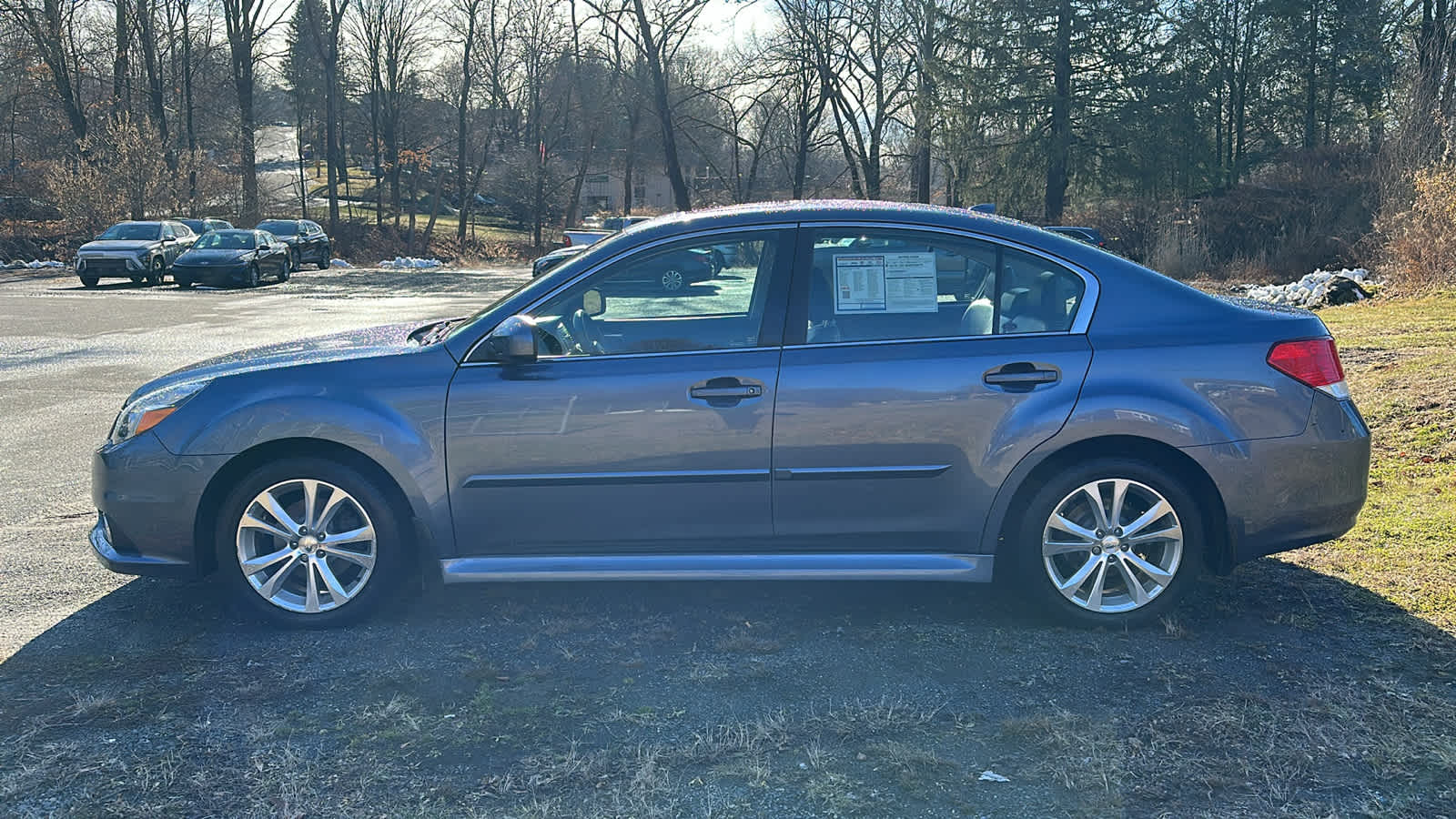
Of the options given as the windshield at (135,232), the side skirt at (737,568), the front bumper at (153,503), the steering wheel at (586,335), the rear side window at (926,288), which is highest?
the windshield at (135,232)

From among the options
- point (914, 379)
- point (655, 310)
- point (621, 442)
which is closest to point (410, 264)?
point (655, 310)

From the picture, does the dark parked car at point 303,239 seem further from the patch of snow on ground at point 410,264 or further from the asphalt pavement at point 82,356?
the patch of snow on ground at point 410,264

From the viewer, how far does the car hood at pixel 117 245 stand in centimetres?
→ 2683

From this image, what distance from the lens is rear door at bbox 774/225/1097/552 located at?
13.9ft

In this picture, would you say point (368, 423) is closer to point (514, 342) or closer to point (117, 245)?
point (514, 342)

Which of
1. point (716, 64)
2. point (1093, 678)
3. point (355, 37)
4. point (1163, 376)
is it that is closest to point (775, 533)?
point (1093, 678)

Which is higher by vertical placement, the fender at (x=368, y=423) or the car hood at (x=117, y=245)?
the car hood at (x=117, y=245)

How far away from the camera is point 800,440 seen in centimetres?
425

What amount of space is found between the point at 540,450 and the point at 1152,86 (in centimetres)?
3620

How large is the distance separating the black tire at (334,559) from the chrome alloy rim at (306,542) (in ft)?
Result: 0.04

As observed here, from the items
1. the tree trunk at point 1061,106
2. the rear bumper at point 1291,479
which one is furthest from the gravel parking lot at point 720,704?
the tree trunk at point 1061,106

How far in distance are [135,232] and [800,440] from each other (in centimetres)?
2915

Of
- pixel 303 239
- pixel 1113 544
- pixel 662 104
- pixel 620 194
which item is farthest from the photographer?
pixel 620 194

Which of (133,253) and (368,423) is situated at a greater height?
(133,253)
